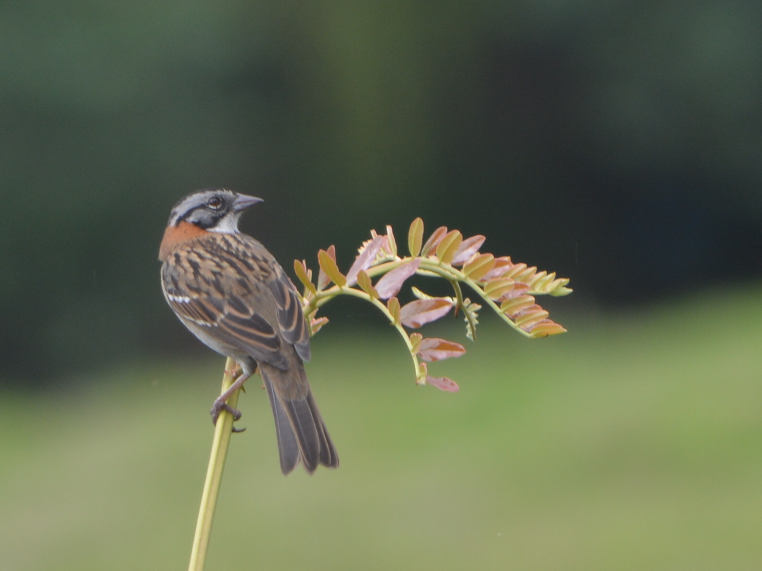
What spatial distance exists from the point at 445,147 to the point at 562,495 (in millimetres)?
7264

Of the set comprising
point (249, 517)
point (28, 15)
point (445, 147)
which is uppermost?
point (28, 15)

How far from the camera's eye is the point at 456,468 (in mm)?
5828

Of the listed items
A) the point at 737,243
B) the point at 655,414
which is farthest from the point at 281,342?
the point at 737,243

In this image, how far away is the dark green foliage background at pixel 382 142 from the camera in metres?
10.5

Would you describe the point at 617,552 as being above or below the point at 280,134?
below

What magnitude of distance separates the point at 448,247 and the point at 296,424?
660mm

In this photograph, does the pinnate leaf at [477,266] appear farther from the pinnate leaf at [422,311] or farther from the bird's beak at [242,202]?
the bird's beak at [242,202]

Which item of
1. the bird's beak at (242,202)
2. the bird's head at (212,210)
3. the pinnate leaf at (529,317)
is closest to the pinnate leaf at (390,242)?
the pinnate leaf at (529,317)

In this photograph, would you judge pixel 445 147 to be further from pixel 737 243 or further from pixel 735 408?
pixel 735 408

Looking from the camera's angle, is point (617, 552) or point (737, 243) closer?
point (617, 552)

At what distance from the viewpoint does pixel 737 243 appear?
12.1m

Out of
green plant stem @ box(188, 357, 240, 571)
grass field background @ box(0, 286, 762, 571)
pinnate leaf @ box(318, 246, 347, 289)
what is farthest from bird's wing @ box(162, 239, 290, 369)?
grass field background @ box(0, 286, 762, 571)

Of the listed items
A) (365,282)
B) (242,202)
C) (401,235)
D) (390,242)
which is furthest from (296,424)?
(401,235)

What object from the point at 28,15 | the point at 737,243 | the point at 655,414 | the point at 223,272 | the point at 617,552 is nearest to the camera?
the point at 223,272
